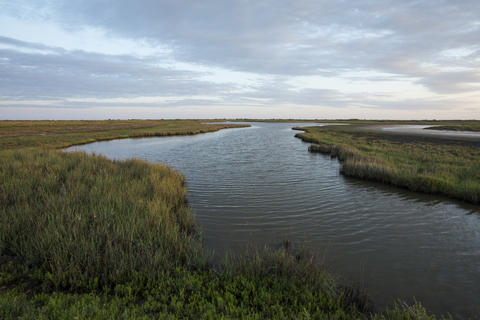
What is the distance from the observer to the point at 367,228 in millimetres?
8383

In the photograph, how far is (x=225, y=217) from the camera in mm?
9297

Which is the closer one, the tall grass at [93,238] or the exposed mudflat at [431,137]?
the tall grass at [93,238]

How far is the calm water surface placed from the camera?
5.47 meters

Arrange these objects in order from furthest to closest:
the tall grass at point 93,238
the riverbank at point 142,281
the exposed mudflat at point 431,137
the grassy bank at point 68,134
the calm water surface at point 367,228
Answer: the exposed mudflat at point 431,137, the grassy bank at point 68,134, the calm water surface at point 367,228, the tall grass at point 93,238, the riverbank at point 142,281

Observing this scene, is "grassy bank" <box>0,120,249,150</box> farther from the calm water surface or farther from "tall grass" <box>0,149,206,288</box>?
the calm water surface

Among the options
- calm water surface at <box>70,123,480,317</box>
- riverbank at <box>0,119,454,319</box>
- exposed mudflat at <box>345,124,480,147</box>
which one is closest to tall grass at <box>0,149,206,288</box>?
riverbank at <box>0,119,454,319</box>

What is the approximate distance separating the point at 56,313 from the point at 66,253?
1463 mm

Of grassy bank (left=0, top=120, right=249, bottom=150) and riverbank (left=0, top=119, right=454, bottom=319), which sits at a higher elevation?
grassy bank (left=0, top=120, right=249, bottom=150)

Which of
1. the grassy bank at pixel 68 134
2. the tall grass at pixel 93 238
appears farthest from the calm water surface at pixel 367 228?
the grassy bank at pixel 68 134

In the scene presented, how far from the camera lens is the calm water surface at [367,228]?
5.47 metres

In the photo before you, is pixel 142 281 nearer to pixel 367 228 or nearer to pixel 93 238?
pixel 93 238

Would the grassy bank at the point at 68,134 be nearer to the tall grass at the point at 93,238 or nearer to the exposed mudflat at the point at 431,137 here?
the tall grass at the point at 93,238

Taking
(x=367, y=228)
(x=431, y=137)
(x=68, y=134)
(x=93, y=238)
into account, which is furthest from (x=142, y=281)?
(x=431, y=137)

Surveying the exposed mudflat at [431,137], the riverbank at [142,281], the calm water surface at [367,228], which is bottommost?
the calm water surface at [367,228]
